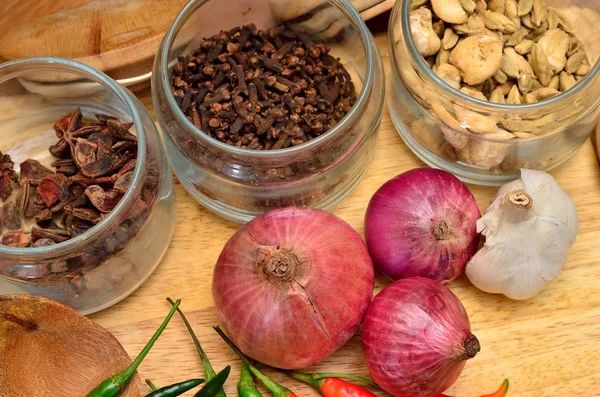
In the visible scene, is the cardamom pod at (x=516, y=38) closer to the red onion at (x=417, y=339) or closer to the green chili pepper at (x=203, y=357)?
the red onion at (x=417, y=339)

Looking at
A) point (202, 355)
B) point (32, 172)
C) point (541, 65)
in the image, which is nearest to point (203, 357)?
point (202, 355)

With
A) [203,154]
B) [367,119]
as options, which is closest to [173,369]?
[203,154]

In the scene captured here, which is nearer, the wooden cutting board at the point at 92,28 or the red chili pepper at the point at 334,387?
the red chili pepper at the point at 334,387

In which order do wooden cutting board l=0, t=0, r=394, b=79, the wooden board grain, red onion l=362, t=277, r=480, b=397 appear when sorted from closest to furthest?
red onion l=362, t=277, r=480, b=397 < the wooden board grain < wooden cutting board l=0, t=0, r=394, b=79

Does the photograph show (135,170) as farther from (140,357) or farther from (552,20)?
(552,20)

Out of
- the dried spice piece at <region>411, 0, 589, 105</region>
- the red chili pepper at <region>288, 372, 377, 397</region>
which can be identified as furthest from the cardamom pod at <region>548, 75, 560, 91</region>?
the red chili pepper at <region>288, 372, 377, 397</region>

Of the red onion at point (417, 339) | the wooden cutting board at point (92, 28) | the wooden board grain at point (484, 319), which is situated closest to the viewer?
the red onion at point (417, 339)

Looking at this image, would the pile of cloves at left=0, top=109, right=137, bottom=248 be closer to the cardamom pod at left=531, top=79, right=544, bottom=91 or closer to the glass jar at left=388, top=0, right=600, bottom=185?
the glass jar at left=388, top=0, right=600, bottom=185

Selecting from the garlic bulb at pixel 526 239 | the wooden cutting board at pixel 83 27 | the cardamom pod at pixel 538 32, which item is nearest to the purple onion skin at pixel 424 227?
the garlic bulb at pixel 526 239
